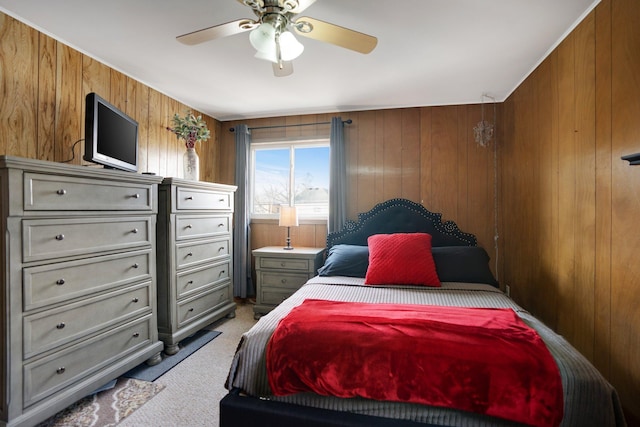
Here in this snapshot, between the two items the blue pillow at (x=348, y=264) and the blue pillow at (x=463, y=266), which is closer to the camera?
the blue pillow at (x=463, y=266)

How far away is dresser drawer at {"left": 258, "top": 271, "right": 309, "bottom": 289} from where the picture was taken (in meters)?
3.21

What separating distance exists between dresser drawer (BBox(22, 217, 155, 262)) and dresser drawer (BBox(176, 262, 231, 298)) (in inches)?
19.7

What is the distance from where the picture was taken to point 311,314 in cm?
159

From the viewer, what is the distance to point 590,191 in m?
1.79

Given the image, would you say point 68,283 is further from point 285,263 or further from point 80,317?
point 285,263

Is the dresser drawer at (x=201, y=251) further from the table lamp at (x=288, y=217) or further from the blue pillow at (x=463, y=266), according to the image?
the blue pillow at (x=463, y=266)

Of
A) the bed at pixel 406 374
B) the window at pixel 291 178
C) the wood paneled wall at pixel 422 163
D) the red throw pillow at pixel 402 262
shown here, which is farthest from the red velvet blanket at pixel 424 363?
the window at pixel 291 178

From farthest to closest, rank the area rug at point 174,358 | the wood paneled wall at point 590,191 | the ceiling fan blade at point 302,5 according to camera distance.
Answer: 1. the area rug at point 174,358
2. the wood paneled wall at point 590,191
3. the ceiling fan blade at point 302,5

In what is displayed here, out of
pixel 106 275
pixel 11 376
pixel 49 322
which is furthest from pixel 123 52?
pixel 11 376

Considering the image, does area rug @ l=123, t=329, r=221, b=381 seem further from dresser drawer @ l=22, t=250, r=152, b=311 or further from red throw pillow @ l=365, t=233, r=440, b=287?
red throw pillow @ l=365, t=233, r=440, b=287

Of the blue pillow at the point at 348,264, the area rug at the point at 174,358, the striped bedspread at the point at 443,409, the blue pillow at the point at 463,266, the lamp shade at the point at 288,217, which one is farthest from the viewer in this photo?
the lamp shade at the point at 288,217

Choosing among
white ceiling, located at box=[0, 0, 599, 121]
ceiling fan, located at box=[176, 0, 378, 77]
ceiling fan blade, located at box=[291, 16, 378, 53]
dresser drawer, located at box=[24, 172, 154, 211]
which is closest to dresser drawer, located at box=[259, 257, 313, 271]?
dresser drawer, located at box=[24, 172, 154, 211]

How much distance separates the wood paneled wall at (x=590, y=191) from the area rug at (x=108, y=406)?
109 inches

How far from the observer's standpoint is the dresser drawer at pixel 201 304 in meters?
2.59
